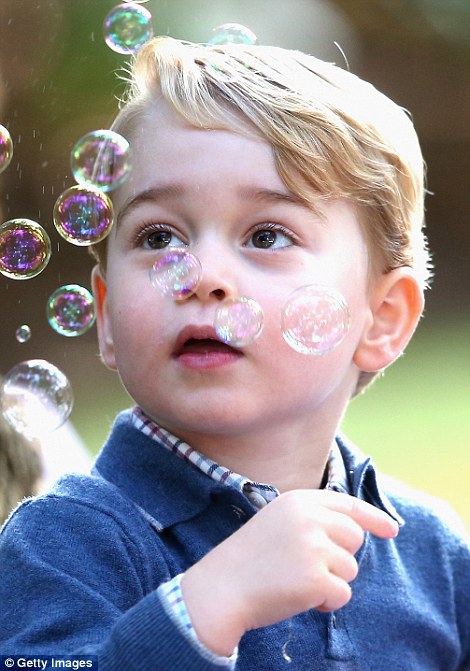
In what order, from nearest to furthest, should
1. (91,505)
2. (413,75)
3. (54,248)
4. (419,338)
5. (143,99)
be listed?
(91,505)
(143,99)
(54,248)
(419,338)
(413,75)

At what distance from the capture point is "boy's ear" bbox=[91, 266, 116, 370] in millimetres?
1570

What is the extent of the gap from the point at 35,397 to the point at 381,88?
6273mm

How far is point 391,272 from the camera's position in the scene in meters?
1.64

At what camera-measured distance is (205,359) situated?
1333 millimetres

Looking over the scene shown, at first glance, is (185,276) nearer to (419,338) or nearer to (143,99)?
(143,99)

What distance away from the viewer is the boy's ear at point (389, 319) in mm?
1606

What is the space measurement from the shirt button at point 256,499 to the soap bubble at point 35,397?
1.13 feet

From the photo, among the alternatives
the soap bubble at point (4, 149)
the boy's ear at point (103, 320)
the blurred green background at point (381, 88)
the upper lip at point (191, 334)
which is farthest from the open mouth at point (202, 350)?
the blurred green background at point (381, 88)

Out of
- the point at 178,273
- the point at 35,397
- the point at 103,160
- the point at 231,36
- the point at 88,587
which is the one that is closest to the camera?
the point at 88,587

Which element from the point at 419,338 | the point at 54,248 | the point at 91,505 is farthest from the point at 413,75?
the point at 91,505

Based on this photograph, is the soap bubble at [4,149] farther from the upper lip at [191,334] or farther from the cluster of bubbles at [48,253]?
the upper lip at [191,334]

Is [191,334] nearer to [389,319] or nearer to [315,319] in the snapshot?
[315,319]

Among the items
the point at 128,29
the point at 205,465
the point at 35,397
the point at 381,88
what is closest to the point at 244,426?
the point at 205,465

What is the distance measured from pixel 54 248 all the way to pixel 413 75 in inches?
156
